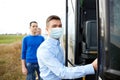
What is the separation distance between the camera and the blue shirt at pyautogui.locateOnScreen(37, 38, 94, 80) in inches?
125

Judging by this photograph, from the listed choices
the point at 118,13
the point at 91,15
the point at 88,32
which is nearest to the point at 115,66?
the point at 118,13

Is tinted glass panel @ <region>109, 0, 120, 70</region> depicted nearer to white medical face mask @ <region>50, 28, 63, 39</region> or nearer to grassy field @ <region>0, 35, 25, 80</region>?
white medical face mask @ <region>50, 28, 63, 39</region>

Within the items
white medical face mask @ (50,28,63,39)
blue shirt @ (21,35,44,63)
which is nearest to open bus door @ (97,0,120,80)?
white medical face mask @ (50,28,63,39)

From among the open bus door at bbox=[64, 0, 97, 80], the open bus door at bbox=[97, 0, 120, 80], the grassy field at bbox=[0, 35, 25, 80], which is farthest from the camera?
the grassy field at bbox=[0, 35, 25, 80]

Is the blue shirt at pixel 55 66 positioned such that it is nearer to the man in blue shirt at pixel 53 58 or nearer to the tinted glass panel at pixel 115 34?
the man in blue shirt at pixel 53 58

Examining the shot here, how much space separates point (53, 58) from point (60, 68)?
0.13 m

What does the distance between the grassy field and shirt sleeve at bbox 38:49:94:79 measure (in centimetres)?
962

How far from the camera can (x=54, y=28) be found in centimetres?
344

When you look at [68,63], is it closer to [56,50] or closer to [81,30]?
[81,30]

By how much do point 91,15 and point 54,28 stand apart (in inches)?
60.5

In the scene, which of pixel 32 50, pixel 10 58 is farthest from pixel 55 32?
pixel 10 58

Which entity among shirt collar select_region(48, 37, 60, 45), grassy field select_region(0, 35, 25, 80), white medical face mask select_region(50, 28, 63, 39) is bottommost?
grassy field select_region(0, 35, 25, 80)

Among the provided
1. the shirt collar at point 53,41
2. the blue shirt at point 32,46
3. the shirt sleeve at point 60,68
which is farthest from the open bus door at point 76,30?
the blue shirt at point 32,46

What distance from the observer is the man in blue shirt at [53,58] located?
3.25m
